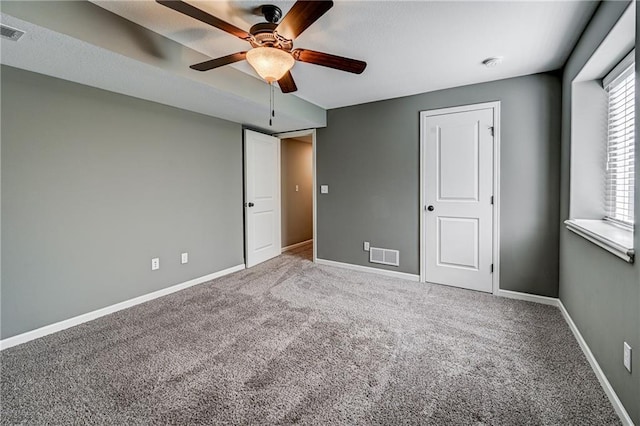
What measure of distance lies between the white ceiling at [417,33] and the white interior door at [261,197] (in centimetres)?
160

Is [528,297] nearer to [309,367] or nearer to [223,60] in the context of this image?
[309,367]

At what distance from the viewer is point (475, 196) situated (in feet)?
10.8

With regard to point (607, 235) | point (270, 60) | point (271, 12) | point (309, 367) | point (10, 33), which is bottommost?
point (309, 367)

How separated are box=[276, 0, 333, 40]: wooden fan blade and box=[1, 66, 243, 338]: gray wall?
2024 mm

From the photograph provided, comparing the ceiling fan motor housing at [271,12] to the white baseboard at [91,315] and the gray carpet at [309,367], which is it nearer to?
the gray carpet at [309,367]

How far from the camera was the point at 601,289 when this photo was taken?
1775mm

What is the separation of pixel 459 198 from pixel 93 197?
12.2ft

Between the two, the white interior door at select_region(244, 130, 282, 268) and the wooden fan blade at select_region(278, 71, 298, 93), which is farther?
the white interior door at select_region(244, 130, 282, 268)

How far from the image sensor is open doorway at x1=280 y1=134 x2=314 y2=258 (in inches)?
211

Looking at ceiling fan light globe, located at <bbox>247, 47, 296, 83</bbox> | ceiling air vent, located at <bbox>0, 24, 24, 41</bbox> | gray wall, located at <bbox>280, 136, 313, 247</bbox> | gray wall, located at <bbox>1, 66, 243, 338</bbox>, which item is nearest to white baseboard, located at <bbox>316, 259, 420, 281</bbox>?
gray wall, located at <bbox>280, 136, 313, 247</bbox>

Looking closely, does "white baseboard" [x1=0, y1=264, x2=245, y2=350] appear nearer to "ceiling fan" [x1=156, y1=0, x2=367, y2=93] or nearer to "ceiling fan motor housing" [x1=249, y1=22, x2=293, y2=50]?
"ceiling fan" [x1=156, y1=0, x2=367, y2=93]

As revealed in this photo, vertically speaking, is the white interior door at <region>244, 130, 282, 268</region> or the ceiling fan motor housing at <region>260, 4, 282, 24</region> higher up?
the ceiling fan motor housing at <region>260, 4, 282, 24</region>

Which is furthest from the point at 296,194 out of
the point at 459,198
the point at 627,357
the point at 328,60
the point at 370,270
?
the point at 627,357

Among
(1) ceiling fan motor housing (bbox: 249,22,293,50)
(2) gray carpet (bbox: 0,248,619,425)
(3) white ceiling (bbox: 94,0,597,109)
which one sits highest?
(3) white ceiling (bbox: 94,0,597,109)
